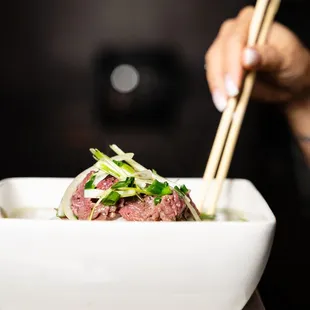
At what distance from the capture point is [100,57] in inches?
108

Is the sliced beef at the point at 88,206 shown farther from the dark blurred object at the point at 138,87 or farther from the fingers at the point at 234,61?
the dark blurred object at the point at 138,87

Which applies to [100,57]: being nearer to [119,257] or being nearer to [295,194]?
[295,194]

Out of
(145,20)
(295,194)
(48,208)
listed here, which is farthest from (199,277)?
(145,20)

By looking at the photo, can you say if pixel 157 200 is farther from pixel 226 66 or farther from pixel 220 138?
pixel 226 66

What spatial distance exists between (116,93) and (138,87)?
0.10 metres

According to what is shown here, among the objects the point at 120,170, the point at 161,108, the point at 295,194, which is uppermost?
the point at 120,170

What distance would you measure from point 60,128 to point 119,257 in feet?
7.13

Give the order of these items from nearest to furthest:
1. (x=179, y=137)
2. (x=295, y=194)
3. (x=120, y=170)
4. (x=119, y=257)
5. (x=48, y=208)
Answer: (x=119, y=257)
(x=120, y=170)
(x=48, y=208)
(x=295, y=194)
(x=179, y=137)

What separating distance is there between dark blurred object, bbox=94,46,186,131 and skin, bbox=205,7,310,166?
1.39m

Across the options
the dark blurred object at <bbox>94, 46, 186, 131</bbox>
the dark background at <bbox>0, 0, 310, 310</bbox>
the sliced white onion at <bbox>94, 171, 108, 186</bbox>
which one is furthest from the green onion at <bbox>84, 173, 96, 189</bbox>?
the dark blurred object at <bbox>94, 46, 186, 131</bbox>

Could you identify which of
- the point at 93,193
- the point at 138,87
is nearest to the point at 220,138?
the point at 93,193

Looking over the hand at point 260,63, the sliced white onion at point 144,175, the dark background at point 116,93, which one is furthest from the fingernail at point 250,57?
the dark background at point 116,93

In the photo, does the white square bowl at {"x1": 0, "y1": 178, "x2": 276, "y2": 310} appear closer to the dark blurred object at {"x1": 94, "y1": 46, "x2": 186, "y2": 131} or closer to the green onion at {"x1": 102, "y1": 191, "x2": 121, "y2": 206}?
the green onion at {"x1": 102, "y1": 191, "x2": 121, "y2": 206}

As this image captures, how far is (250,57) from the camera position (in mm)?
905
